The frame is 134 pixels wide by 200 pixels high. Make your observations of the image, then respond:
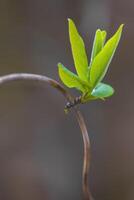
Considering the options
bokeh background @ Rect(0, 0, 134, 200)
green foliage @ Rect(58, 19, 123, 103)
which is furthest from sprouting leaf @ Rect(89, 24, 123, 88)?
bokeh background @ Rect(0, 0, 134, 200)

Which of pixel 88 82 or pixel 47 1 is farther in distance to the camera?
pixel 47 1

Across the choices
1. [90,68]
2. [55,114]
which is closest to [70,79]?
[90,68]

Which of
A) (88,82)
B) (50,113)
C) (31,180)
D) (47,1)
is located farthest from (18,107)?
(88,82)

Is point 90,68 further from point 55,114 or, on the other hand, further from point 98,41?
point 55,114

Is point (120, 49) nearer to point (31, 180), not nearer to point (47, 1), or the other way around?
point (47, 1)

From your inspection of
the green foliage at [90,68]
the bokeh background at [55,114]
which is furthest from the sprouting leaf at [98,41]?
the bokeh background at [55,114]

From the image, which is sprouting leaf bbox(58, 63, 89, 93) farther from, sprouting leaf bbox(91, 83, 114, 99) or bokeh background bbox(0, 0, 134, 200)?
bokeh background bbox(0, 0, 134, 200)
